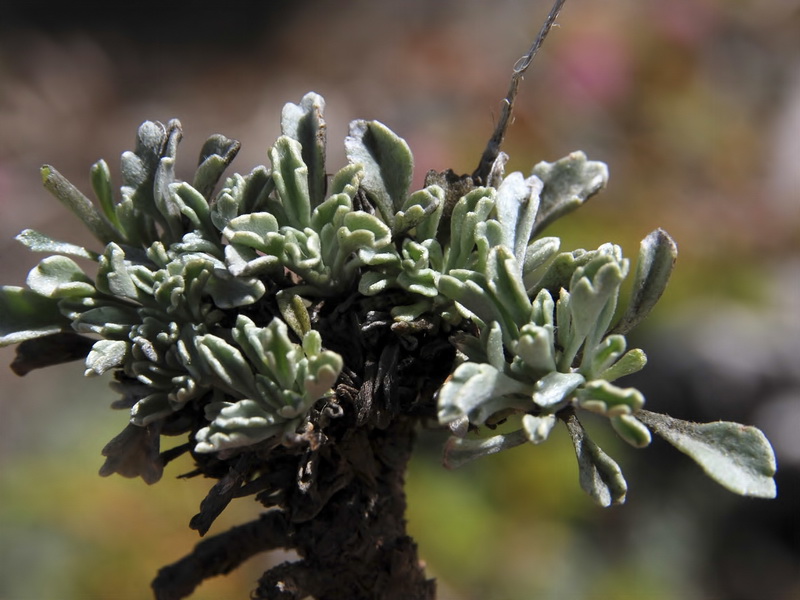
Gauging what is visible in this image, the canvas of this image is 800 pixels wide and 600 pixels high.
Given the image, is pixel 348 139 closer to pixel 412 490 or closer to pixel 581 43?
pixel 412 490

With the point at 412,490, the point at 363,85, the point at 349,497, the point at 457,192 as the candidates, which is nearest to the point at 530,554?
the point at 412,490

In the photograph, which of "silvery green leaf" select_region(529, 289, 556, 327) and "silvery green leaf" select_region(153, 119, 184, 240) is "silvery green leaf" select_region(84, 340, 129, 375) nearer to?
"silvery green leaf" select_region(153, 119, 184, 240)

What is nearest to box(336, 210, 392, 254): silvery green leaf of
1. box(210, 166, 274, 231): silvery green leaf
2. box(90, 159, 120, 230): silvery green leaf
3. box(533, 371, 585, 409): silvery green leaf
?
box(210, 166, 274, 231): silvery green leaf

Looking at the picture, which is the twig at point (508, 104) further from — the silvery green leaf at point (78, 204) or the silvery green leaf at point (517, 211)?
the silvery green leaf at point (78, 204)

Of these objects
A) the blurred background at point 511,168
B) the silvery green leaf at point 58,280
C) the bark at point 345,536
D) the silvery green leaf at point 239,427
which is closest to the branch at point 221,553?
the bark at point 345,536

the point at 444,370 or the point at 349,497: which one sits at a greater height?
the point at 444,370

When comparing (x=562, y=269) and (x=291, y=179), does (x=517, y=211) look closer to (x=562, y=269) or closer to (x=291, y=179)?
(x=562, y=269)
